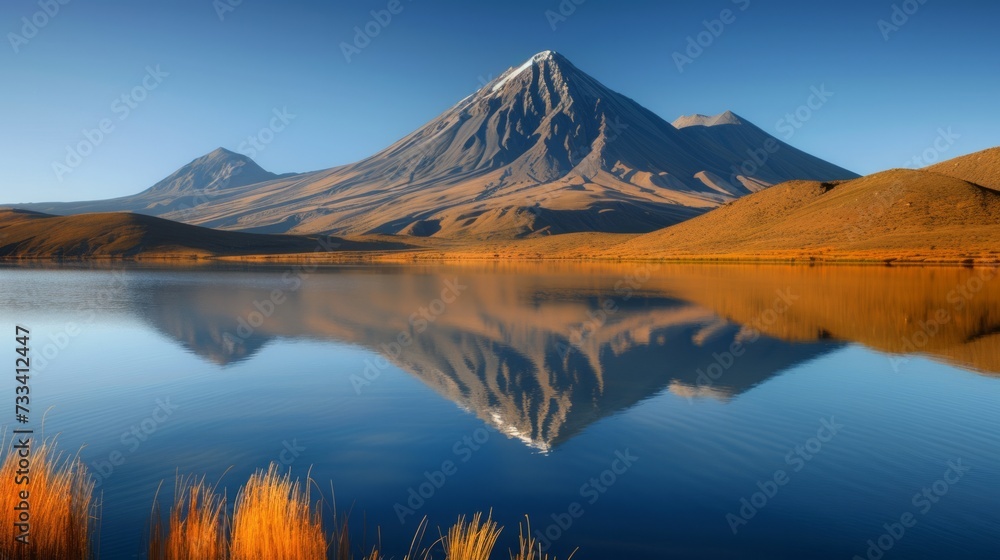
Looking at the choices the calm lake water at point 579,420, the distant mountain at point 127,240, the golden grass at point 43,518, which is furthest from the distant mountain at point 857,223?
the distant mountain at point 127,240

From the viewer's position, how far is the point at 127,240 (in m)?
128

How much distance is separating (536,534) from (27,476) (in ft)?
16.7

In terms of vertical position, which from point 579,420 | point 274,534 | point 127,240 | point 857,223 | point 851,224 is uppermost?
point 127,240

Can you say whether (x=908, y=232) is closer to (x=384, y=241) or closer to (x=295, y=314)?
(x=295, y=314)

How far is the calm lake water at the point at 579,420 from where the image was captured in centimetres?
759

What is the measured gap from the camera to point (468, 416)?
12242 millimetres

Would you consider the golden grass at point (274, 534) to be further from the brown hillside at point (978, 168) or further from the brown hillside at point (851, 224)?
the brown hillside at point (978, 168)

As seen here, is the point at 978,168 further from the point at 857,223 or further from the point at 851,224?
the point at 851,224

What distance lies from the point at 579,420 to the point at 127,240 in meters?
140

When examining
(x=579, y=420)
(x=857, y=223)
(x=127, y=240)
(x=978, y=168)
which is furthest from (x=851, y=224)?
(x=127, y=240)

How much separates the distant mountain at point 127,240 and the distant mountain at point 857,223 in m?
76.6

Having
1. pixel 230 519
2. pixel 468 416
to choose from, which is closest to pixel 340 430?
pixel 468 416

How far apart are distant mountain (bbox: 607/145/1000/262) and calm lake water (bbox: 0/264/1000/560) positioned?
5324 cm

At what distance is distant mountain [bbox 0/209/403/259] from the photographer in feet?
402
